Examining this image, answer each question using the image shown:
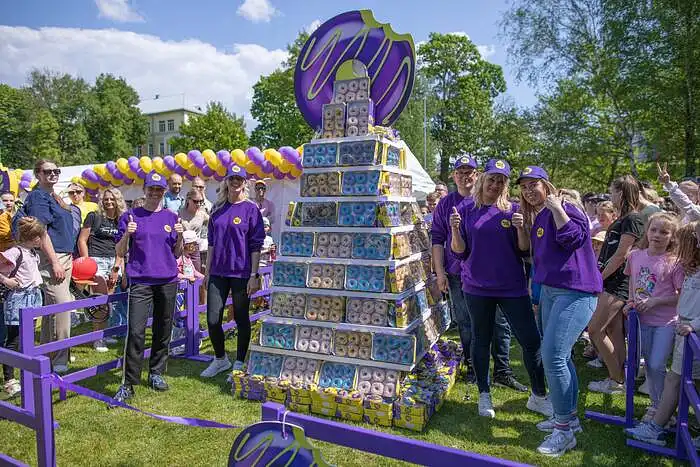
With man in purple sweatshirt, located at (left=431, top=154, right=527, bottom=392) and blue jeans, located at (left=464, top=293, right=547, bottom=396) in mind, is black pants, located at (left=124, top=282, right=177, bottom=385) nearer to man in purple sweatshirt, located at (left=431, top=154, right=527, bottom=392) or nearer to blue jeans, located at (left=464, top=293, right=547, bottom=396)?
man in purple sweatshirt, located at (left=431, top=154, right=527, bottom=392)

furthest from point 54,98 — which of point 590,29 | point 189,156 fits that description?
point 590,29

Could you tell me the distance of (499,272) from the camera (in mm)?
3906

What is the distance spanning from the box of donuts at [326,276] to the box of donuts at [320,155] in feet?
3.14

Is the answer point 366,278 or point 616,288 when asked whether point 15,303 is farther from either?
point 616,288

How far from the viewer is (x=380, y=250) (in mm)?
4297

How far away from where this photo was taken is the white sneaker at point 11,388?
4.52m

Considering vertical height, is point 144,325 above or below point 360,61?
below

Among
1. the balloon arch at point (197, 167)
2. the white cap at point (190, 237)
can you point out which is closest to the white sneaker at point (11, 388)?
→ the white cap at point (190, 237)

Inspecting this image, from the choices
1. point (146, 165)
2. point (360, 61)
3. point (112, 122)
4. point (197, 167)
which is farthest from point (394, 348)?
point (112, 122)

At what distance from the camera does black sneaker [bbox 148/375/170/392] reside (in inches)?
188

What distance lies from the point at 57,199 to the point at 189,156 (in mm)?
7989

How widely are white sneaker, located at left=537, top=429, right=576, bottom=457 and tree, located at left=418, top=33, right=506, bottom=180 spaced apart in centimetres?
3321

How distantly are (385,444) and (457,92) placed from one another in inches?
1478

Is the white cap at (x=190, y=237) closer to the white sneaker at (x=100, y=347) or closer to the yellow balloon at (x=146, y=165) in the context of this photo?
the white sneaker at (x=100, y=347)
